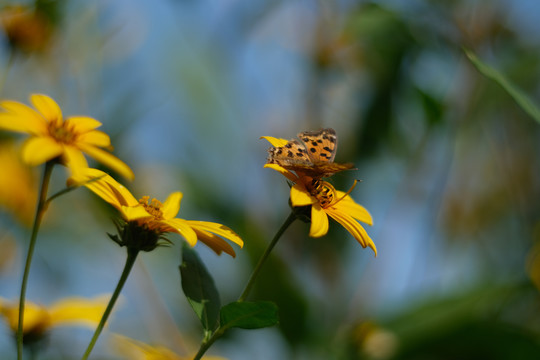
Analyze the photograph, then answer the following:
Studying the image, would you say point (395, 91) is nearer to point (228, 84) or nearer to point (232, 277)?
point (228, 84)

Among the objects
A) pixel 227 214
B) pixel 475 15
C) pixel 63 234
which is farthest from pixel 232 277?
pixel 475 15

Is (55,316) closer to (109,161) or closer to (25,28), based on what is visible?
(109,161)

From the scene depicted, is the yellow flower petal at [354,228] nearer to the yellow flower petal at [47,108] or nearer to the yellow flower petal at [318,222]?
the yellow flower petal at [318,222]

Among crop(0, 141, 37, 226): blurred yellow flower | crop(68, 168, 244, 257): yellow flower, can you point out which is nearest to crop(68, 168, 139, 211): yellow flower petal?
crop(68, 168, 244, 257): yellow flower

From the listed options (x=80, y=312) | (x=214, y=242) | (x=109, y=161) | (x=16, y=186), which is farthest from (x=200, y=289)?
(x=16, y=186)

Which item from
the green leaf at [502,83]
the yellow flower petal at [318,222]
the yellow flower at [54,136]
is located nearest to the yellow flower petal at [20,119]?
the yellow flower at [54,136]

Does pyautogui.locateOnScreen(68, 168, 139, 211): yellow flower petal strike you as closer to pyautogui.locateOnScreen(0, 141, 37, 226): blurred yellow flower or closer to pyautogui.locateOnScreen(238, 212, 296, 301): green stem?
pyautogui.locateOnScreen(238, 212, 296, 301): green stem
